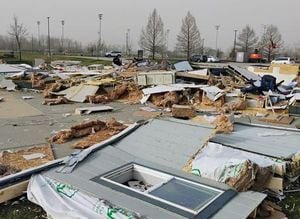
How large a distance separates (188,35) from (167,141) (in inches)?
1608

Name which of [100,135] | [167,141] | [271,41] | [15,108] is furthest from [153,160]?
[271,41]

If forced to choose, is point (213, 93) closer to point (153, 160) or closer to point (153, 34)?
point (153, 160)

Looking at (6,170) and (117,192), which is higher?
(117,192)

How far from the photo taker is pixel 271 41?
174 ft

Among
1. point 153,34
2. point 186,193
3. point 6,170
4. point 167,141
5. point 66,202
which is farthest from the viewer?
point 153,34

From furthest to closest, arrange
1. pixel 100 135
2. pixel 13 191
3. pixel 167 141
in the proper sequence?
pixel 100 135, pixel 167 141, pixel 13 191

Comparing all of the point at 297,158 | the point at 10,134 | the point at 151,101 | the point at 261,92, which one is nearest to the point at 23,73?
the point at 151,101

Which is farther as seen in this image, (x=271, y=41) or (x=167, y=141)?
(x=271, y=41)

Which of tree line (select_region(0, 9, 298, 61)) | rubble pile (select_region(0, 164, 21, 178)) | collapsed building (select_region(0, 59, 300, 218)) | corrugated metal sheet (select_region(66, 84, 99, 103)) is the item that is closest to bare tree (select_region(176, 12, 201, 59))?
tree line (select_region(0, 9, 298, 61))

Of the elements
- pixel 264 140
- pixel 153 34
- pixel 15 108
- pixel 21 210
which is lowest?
A: pixel 21 210

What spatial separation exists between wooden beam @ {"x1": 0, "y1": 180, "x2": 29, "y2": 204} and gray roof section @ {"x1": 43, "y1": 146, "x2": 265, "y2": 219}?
37 centimetres

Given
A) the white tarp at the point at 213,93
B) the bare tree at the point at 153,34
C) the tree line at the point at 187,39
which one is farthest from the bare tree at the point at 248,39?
the white tarp at the point at 213,93

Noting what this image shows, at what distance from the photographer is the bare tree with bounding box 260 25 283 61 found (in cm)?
5272

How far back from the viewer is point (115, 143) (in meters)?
6.84
